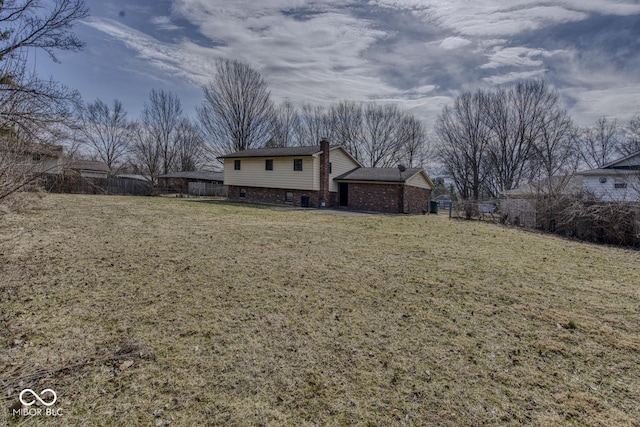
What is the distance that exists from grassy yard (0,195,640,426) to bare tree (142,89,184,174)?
1343 inches

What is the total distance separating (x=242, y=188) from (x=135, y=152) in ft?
70.9

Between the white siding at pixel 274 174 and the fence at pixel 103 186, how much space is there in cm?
867

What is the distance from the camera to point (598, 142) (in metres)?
33.1

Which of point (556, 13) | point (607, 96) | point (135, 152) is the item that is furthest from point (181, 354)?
point (135, 152)

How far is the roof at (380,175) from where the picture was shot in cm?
2002

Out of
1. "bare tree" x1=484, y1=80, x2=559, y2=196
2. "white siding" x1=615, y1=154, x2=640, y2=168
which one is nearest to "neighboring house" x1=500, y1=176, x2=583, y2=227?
"white siding" x1=615, y1=154, x2=640, y2=168

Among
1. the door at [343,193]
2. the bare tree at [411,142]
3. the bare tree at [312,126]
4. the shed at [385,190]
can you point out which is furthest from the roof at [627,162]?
the bare tree at [312,126]

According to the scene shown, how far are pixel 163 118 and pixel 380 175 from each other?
96.4 feet

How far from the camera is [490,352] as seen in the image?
3.04 m

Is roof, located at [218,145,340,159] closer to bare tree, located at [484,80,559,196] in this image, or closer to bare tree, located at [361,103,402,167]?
bare tree, located at [361,103,402,167]

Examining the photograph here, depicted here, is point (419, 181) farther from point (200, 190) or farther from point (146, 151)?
point (146, 151)

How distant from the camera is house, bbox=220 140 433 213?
802 inches

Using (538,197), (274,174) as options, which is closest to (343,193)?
(274,174)

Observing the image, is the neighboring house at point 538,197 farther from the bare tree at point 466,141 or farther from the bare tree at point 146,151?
the bare tree at point 146,151
